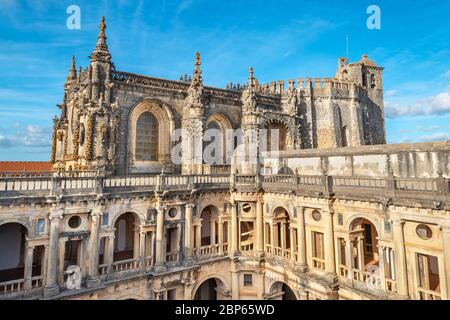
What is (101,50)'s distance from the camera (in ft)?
77.0

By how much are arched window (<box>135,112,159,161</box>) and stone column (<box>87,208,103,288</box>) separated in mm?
7830

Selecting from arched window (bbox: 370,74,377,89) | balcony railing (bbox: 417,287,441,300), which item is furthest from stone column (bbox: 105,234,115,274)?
arched window (bbox: 370,74,377,89)

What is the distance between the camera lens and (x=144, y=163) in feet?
86.3

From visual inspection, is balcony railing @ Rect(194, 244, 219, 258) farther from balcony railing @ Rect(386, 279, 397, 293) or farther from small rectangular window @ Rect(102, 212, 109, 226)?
balcony railing @ Rect(386, 279, 397, 293)

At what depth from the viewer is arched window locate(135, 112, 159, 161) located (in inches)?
1038

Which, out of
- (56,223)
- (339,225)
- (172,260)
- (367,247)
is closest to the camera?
→ (56,223)

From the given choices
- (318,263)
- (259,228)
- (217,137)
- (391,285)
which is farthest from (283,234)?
(217,137)

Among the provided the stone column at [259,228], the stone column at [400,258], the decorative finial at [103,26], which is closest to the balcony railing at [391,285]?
the stone column at [400,258]

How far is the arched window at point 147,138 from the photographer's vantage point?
1038 inches

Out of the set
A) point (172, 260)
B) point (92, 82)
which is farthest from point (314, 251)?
point (92, 82)

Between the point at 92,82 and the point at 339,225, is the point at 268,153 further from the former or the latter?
the point at 92,82

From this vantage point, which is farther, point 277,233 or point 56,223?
point 277,233

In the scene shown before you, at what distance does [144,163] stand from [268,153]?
12.2 metres

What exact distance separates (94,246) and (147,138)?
10974 mm
